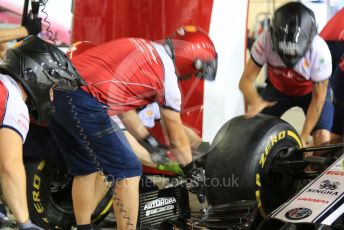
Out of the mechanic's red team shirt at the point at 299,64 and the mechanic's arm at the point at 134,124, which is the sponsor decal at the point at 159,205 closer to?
the mechanic's arm at the point at 134,124

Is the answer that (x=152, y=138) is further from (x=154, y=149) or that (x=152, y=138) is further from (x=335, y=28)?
(x=335, y=28)

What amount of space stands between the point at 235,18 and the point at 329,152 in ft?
1.30

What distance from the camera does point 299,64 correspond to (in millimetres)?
1450

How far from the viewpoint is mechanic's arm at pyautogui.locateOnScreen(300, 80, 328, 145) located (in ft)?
4.99

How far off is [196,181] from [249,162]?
130 mm

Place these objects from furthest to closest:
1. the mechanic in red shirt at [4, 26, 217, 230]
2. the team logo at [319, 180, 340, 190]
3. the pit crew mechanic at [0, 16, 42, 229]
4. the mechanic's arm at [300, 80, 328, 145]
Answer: the mechanic's arm at [300, 80, 328, 145] → the team logo at [319, 180, 340, 190] → the mechanic in red shirt at [4, 26, 217, 230] → the pit crew mechanic at [0, 16, 42, 229]

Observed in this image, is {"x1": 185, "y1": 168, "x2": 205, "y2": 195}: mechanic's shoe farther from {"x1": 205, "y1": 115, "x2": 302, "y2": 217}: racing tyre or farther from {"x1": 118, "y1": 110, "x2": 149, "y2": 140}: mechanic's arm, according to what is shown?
{"x1": 118, "y1": 110, "x2": 149, "y2": 140}: mechanic's arm

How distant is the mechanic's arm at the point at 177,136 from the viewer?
1218mm

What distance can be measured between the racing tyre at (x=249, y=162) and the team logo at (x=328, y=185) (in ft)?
0.42

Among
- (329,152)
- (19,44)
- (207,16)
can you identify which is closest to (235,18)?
(207,16)

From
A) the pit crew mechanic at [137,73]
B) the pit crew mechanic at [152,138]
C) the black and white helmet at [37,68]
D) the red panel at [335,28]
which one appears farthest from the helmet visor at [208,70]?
the red panel at [335,28]

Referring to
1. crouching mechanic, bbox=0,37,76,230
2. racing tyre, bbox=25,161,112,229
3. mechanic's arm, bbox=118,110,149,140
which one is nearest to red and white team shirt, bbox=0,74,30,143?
crouching mechanic, bbox=0,37,76,230

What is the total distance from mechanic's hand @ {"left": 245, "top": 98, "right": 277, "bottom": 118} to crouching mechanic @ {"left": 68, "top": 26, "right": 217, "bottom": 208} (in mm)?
235

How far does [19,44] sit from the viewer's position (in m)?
1.06
